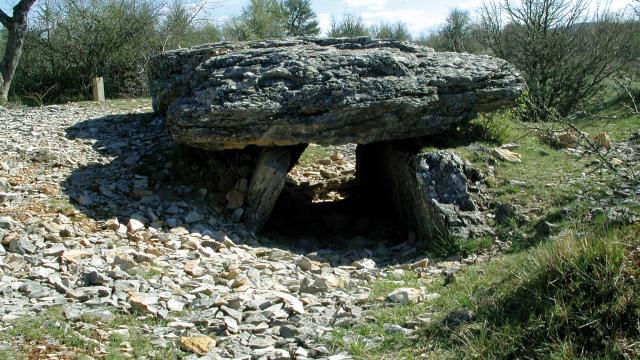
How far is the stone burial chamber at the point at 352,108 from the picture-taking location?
8.02 meters

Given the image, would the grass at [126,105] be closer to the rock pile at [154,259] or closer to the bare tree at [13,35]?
the rock pile at [154,259]

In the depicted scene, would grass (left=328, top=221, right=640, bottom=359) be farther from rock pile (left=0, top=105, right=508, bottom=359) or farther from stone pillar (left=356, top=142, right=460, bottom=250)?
stone pillar (left=356, top=142, right=460, bottom=250)

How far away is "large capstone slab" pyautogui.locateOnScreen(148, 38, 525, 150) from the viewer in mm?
8078

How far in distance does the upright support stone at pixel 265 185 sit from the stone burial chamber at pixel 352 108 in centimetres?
1

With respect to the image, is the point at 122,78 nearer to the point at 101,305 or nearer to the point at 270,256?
the point at 270,256

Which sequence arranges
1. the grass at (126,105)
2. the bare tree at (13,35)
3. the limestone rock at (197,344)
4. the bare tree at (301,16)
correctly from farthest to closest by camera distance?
the bare tree at (301,16) → the bare tree at (13,35) → the grass at (126,105) → the limestone rock at (197,344)

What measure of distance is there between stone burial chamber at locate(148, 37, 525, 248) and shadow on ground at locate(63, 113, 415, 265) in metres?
0.40

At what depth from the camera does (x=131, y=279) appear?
611cm

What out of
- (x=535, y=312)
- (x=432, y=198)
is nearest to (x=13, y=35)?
(x=432, y=198)

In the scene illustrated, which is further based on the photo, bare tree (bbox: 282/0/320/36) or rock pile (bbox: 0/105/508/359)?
bare tree (bbox: 282/0/320/36)

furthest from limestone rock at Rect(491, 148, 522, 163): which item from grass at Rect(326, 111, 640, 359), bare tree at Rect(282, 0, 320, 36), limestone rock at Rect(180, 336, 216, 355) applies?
bare tree at Rect(282, 0, 320, 36)

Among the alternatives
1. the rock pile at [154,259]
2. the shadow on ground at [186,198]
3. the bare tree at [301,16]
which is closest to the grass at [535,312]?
the rock pile at [154,259]

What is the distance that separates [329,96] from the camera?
8164 millimetres

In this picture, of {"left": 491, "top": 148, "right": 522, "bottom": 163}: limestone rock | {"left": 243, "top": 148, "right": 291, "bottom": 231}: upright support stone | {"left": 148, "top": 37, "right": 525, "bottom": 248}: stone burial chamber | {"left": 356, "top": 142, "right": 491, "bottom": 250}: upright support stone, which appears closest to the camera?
{"left": 356, "top": 142, "right": 491, "bottom": 250}: upright support stone
